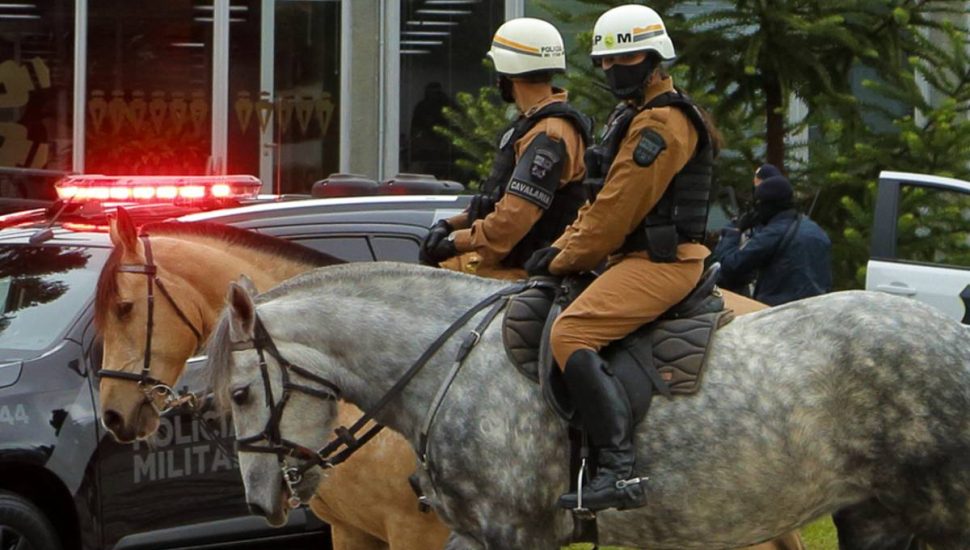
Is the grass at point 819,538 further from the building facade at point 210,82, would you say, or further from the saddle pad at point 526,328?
the building facade at point 210,82

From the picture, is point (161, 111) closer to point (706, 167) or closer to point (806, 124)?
point (806, 124)

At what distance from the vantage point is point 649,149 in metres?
6.04

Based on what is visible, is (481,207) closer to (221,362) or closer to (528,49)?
(528,49)

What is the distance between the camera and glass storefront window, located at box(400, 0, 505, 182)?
772 inches

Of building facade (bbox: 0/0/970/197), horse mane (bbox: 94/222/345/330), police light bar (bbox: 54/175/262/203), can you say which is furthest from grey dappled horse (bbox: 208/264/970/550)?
building facade (bbox: 0/0/970/197)

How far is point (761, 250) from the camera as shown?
11883 mm

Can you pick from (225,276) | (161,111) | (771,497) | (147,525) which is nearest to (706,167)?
(771,497)

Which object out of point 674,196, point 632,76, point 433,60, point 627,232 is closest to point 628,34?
point 632,76

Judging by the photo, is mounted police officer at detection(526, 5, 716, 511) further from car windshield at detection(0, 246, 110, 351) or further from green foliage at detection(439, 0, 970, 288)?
green foliage at detection(439, 0, 970, 288)

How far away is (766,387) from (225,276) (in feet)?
7.24

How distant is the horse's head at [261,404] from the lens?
19.4ft

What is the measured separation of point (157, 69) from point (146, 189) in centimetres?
1108

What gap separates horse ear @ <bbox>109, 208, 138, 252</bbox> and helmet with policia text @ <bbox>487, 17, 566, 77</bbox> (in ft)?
5.31

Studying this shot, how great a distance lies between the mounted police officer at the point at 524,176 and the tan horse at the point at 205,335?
0.61 m
